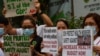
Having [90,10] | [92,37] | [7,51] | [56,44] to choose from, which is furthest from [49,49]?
[90,10]

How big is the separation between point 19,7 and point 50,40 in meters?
0.77

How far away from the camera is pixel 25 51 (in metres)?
7.69

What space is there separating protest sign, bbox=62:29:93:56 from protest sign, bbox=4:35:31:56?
26.3 inches

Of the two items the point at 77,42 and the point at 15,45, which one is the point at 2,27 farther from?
the point at 77,42

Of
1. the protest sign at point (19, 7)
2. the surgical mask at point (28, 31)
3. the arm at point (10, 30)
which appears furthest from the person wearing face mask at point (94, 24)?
the arm at point (10, 30)

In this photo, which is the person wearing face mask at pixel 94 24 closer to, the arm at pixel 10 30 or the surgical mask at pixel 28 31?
the surgical mask at pixel 28 31

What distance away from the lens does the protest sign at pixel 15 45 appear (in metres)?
7.71

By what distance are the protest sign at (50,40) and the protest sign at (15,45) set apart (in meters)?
0.43

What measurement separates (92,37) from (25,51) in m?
1.16

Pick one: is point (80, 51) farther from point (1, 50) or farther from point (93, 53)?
point (1, 50)

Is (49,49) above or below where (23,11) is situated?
below

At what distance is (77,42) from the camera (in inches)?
283

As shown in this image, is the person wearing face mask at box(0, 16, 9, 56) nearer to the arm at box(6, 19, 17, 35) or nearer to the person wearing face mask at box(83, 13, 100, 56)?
the arm at box(6, 19, 17, 35)

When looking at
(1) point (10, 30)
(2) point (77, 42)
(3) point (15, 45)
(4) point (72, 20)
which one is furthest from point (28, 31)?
(4) point (72, 20)
